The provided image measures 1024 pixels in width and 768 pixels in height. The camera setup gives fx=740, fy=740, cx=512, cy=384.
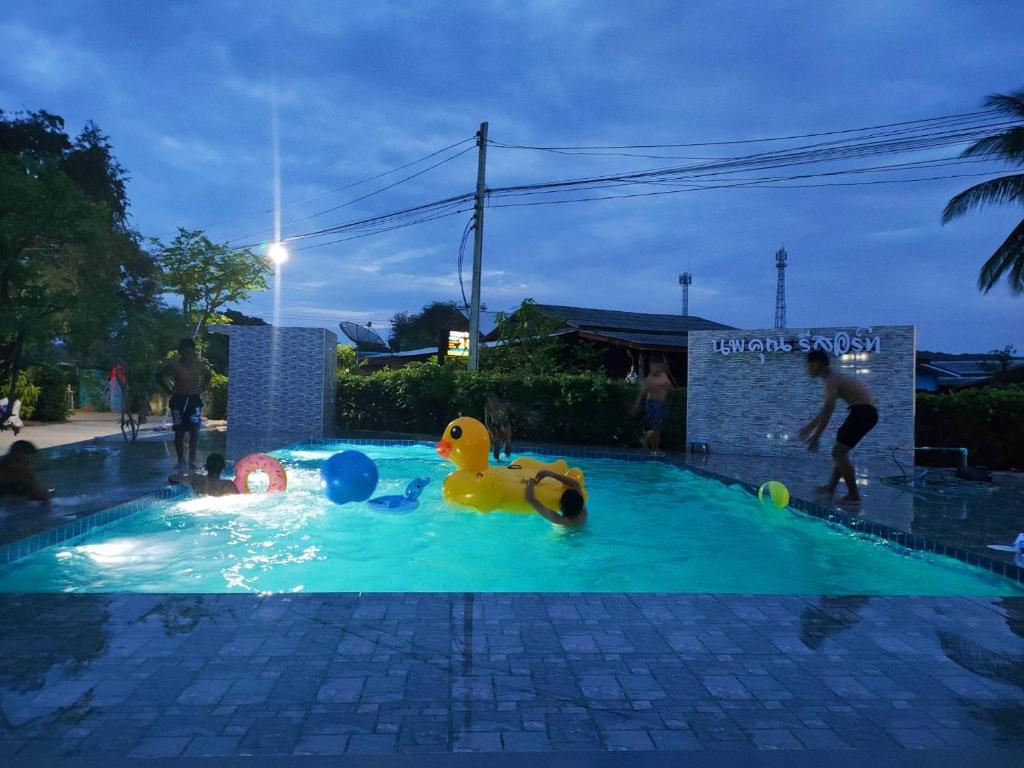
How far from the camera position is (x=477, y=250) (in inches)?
817

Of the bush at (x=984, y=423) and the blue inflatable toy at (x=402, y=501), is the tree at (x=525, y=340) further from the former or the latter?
the blue inflatable toy at (x=402, y=501)

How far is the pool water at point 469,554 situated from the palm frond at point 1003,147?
1292 centimetres

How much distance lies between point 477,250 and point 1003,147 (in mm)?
13142

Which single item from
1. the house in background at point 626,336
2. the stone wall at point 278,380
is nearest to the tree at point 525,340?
the house in background at point 626,336

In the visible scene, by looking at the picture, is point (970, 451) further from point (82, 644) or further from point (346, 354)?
point (346, 354)

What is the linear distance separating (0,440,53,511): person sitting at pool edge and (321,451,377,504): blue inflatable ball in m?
2.80

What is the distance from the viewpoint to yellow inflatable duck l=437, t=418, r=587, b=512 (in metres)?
8.00

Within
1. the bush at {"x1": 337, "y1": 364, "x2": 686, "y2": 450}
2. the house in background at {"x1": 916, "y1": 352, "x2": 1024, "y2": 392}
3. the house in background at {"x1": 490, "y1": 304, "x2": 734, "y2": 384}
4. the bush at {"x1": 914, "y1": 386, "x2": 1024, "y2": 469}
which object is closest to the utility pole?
the bush at {"x1": 337, "y1": 364, "x2": 686, "y2": 450}

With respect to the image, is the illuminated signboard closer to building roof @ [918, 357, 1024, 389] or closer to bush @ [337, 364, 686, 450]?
bush @ [337, 364, 686, 450]

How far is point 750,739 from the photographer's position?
300 centimetres

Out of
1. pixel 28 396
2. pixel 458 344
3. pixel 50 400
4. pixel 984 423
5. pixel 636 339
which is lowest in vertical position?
pixel 50 400

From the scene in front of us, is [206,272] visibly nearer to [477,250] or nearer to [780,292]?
[477,250]

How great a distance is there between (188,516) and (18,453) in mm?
1835

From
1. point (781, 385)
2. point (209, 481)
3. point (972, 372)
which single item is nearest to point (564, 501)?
point (209, 481)
